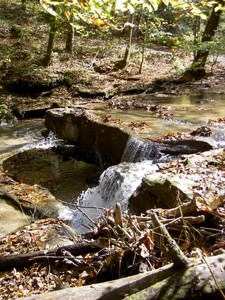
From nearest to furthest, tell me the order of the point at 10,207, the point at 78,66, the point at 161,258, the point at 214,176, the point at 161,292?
the point at 161,292, the point at 161,258, the point at 214,176, the point at 10,207, the point at 78,66

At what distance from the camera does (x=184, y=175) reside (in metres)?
4.88

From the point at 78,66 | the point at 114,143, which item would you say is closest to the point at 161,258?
the point at 114,143

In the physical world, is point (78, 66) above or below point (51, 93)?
above

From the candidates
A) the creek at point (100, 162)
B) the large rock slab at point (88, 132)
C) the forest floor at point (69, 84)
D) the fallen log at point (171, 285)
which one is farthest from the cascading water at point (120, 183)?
the fallen log at point (171, 285)

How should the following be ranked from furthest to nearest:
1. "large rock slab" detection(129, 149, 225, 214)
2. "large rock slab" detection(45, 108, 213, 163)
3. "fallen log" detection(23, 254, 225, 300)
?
"large rock slab" detection(45, 108, 213, 163)
"large rock slab" detection(129, 149, 225, 214)
"fallen log" detection(23, 254, 225, 300)

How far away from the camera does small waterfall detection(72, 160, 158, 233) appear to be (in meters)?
6.07

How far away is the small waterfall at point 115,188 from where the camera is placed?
6.07 metres

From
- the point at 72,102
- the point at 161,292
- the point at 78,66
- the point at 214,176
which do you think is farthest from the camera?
the point at 78,66

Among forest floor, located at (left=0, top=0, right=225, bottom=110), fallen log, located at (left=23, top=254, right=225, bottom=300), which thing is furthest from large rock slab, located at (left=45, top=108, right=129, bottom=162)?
fallen log, located at (left=23, top=254, right=225, bottom=300)

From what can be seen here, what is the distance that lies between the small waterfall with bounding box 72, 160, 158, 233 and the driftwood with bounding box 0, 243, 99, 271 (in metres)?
2.22

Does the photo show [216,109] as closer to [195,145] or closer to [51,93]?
[195,145]

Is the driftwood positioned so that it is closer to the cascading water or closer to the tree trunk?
the cascading water

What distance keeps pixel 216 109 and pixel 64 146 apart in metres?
5.15

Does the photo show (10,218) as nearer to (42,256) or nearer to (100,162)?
(42,256)
